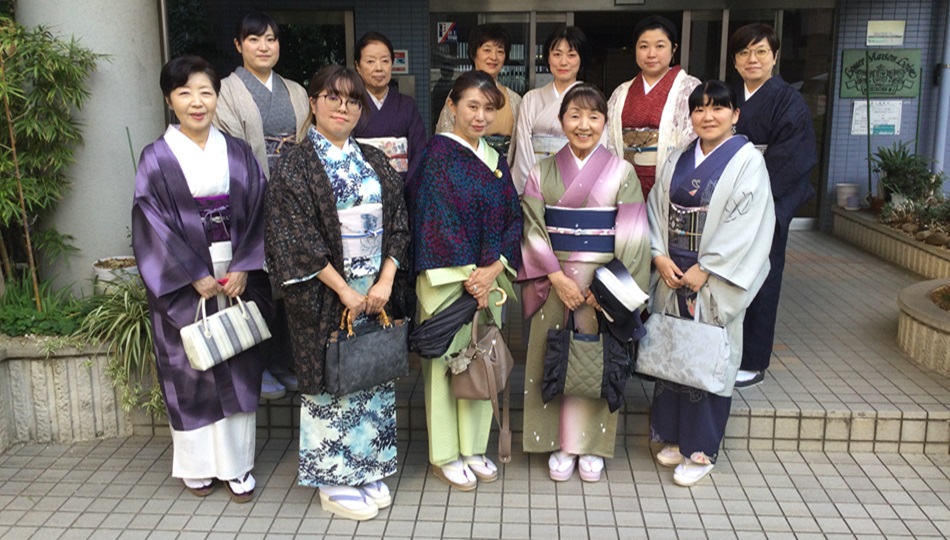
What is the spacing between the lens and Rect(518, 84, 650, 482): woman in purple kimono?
3.73m

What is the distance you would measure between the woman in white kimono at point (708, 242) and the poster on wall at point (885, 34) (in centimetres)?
617

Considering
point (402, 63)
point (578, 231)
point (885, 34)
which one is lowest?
point (578, 231)

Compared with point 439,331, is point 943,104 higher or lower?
higher

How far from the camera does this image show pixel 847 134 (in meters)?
9.10

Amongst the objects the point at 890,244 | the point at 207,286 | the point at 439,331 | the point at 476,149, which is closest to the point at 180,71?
the point at 207,286

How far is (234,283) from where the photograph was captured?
3.66m

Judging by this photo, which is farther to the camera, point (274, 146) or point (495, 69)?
point (495, 69)

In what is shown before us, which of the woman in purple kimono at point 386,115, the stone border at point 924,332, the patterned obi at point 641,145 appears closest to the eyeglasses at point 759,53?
the patterned obi at point 641,145

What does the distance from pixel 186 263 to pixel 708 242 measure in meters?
2.35

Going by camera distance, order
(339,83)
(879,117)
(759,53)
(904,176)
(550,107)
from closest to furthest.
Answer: (339,83)
(759,53)
(550,107)
(904,176)
(879,117)

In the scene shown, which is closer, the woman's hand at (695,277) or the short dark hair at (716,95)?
the short dark hair at (716,95)

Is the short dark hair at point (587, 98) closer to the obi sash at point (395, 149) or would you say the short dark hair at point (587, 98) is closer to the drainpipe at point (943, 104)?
the obi sash at point (395, 149)

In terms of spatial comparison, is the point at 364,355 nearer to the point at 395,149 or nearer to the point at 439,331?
the point at 439,331

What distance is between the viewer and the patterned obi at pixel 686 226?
3.78 meters
